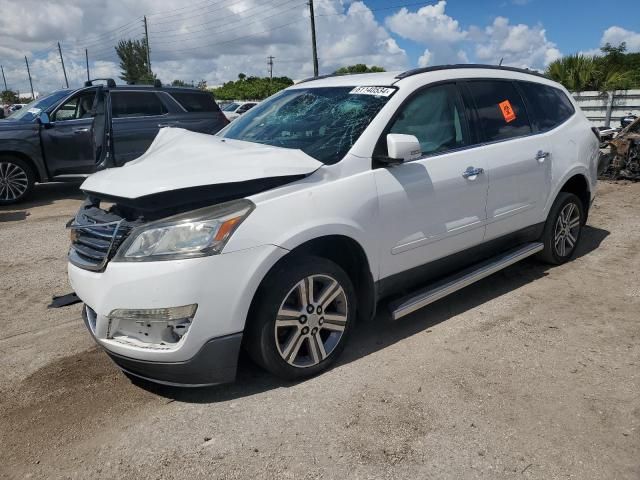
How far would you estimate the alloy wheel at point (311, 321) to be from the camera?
2891mm

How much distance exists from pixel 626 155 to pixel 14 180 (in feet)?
33.4

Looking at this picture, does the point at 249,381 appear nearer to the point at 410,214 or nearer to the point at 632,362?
the point at 410,214

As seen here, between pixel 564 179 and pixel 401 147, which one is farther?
pixel 564 179

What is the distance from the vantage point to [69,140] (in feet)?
28.3

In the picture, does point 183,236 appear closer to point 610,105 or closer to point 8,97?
point 610,105

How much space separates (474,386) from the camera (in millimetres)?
2979

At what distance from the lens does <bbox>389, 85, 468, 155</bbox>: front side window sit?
3.46 metres

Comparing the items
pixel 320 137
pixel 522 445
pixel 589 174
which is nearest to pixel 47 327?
pixel 320 137

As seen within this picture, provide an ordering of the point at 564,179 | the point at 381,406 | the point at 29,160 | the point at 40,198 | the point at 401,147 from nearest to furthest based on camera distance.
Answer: the point at 381,406, the point at 401,147, the point at 564,179, the point at 29,160, the point at 40,198

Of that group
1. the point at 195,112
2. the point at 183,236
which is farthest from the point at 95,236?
the point at 195,112

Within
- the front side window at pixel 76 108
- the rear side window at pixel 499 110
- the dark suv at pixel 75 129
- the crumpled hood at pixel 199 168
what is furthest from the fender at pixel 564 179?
the front side window at pixel 76 108

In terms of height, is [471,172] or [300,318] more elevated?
[471,172]

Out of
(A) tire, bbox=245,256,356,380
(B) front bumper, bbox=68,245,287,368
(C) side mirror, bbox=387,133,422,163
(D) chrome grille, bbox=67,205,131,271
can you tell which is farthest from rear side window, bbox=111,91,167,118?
(A) tire, bbox=245,256,356,380

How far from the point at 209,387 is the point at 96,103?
662 centimetres
